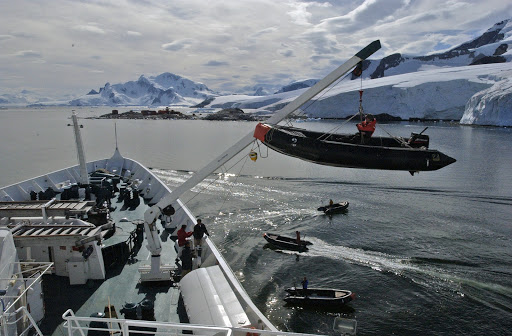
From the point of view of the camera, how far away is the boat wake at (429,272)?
1391cm

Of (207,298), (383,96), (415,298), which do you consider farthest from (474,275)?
(383,96)

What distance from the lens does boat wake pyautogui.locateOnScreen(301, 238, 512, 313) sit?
1391cm

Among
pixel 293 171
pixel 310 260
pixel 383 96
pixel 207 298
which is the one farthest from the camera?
pixel 383 96

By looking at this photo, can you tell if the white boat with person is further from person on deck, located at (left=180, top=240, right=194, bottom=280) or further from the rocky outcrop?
the rocky outcrop

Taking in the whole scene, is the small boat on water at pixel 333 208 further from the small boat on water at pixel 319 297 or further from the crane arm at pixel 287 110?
the crane arm at pixel 287 110

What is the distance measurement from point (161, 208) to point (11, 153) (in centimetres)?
4603

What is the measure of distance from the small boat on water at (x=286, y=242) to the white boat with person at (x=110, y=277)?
312 inches

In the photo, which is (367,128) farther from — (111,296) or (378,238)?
(378,238)

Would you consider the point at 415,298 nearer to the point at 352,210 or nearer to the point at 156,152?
the point at 352,210

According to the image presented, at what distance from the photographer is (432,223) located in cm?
2048

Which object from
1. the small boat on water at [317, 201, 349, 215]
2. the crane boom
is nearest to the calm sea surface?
the small boat on water at [317, 201, 349, 215]

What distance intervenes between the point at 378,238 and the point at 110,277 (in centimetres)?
1494

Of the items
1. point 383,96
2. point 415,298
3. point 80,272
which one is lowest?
point 415,298

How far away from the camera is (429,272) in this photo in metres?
15.7
